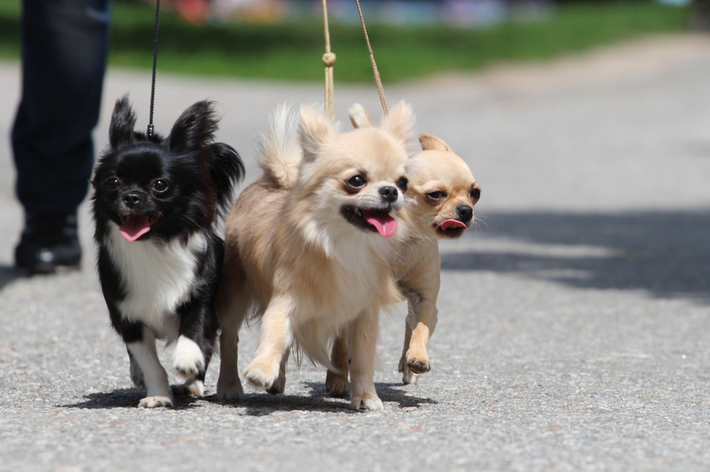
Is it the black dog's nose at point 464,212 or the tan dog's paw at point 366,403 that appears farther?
the black dog's nose at point 464,212

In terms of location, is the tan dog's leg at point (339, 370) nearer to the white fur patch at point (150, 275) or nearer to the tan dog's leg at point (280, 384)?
the tan dog's leg at point (280, 384)

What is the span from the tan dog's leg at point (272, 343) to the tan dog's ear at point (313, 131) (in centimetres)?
54

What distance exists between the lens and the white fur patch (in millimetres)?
3309

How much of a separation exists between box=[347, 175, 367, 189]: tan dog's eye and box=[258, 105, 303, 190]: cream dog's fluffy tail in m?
0.61

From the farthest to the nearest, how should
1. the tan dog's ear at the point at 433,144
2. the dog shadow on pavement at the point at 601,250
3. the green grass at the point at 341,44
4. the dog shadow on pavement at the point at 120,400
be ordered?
the green grass at the point at 341,44 → the dog shadow on pavement at the point at 601,250 → the tan dog's ear at the point at 433,144 → the dog shadow on pavement at the point at 120,400

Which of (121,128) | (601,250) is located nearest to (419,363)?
(121,128)

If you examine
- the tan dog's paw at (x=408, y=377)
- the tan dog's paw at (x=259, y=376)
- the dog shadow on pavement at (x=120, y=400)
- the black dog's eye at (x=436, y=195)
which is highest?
the black dog's eye at (x=436, y=195)

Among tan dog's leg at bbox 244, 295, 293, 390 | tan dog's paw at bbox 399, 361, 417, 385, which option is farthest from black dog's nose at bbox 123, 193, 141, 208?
tan dog's paw at bbox 399, 361, 417, 385

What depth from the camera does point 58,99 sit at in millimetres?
A: 5703

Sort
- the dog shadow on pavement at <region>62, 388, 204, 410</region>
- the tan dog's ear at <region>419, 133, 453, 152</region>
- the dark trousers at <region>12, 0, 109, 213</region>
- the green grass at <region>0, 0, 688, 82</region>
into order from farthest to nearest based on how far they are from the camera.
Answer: the green grass at <region>0, 0, 688, 82</region> → the dark trousers at <region>12, 0, 109, 213</region> → the tan dog's ear at <region>419, 133, 453, 152</region> → the dog shadow on pavement at <region>62, 388, 204, 410</region>

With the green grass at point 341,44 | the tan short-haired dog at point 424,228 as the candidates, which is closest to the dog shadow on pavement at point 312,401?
the tan short-haired dog at point 424,228

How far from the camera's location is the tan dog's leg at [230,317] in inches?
143

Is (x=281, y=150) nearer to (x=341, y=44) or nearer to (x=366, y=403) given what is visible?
(x=366, y=403)

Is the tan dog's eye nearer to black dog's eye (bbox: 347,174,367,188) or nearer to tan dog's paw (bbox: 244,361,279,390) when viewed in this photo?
black dog's eye (bbox: 347,174,367,188)
